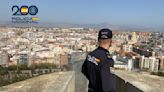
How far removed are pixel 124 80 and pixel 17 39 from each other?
52.8m

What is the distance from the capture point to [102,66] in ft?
7.74

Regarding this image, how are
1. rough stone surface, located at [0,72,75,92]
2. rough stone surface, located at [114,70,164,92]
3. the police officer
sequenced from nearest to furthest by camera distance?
the police officer
rough stone surface, located at [114,70,164,92]
rough stone surface, located at [0,72,75,92]

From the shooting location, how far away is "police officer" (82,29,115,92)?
2.35m

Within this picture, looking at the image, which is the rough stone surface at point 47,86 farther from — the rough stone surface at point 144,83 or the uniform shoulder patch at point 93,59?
the uniform shoulder patch at point 93,59

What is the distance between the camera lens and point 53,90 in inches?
170

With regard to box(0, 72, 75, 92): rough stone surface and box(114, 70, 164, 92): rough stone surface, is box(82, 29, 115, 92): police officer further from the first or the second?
box(0, 72, 75, 92): rough stone surface

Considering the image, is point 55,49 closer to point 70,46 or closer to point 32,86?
point 70,46

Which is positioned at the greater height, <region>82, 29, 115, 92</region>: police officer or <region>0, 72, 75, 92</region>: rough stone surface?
<region>82, 29, 115, 92</region>: police officer

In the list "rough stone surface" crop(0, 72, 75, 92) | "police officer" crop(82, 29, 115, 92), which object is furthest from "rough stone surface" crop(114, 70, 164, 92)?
"police officer" crop(82, 29, 115, 92)

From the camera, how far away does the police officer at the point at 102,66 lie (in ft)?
7.72

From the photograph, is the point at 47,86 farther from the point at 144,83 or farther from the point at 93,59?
the point at 93,59

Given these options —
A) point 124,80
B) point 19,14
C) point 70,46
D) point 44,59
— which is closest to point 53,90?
point 124,80

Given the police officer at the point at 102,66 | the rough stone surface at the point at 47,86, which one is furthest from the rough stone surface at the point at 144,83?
the police officer at the point at 102,66

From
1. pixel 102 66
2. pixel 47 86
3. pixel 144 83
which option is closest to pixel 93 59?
pixel 102 66
